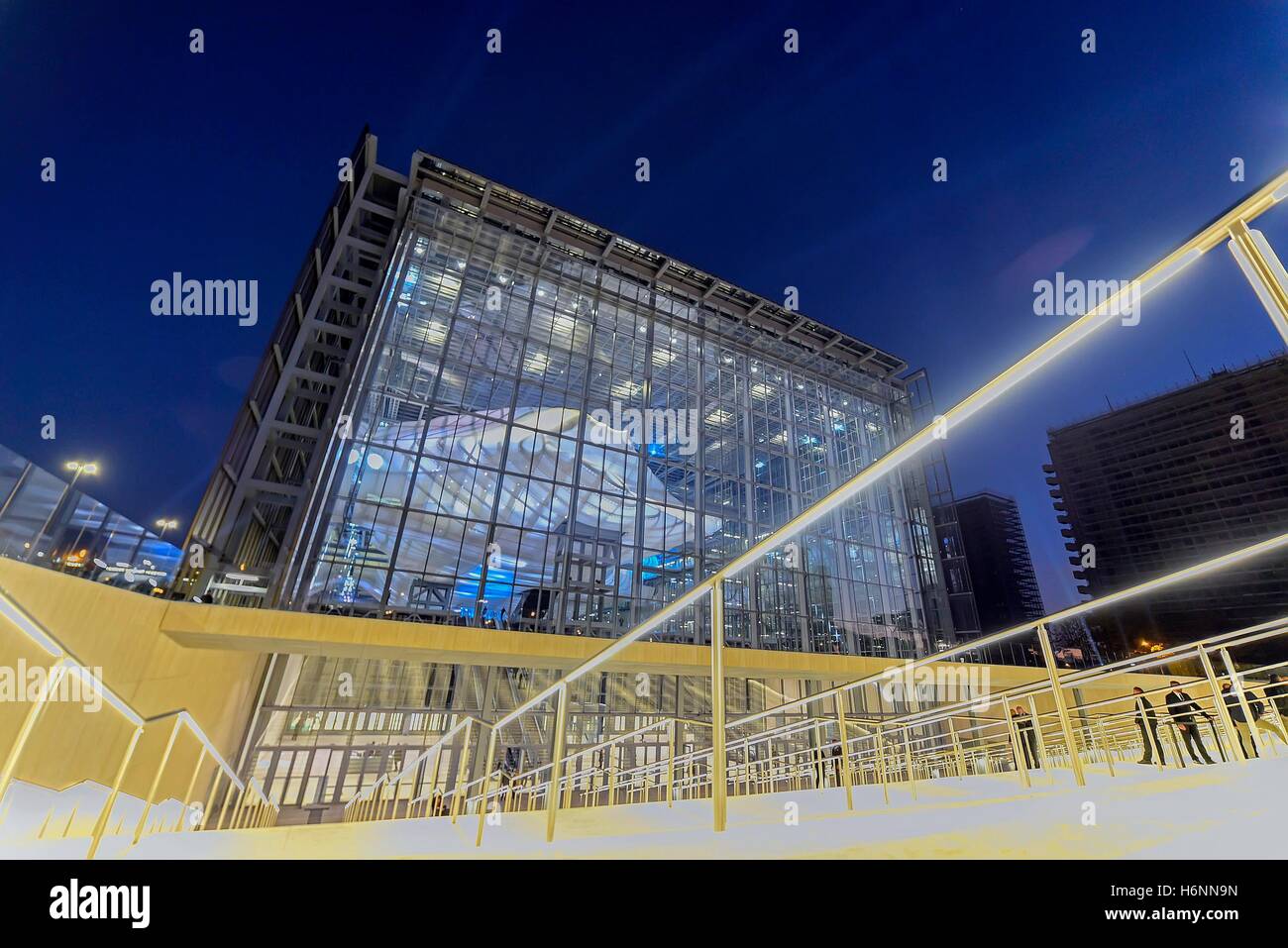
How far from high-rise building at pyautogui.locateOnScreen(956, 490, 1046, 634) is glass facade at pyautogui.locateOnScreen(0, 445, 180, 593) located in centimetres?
7659

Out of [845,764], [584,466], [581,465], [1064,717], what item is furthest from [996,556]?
[845,764]

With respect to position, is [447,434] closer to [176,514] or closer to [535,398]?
[535,398]

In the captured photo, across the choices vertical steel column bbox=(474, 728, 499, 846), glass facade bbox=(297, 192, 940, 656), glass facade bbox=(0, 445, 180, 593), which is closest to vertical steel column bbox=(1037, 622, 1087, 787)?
vertical steel column bbox=(474, 728, 499, 846)

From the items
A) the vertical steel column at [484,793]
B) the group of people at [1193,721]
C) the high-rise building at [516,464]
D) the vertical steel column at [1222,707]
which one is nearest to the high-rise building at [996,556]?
the high-rise building at [516,464]

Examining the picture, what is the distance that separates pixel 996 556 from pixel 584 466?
73261 mm

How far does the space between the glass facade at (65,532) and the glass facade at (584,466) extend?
335cm

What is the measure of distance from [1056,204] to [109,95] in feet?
259

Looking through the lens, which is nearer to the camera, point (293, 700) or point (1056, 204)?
point (293, 700)

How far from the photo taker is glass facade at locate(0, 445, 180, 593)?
6.87m

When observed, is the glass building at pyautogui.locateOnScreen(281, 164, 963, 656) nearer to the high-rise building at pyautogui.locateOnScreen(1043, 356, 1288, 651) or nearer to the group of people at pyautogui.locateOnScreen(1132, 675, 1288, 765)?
the group of people at pyautogui.locateOnScreen(1132, 675, 1288, 765)

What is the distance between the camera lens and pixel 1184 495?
161 ft

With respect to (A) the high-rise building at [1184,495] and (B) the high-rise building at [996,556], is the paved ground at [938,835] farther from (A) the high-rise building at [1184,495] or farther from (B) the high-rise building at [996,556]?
(B) the high-rise building at [996,556]

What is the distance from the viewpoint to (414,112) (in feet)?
125
